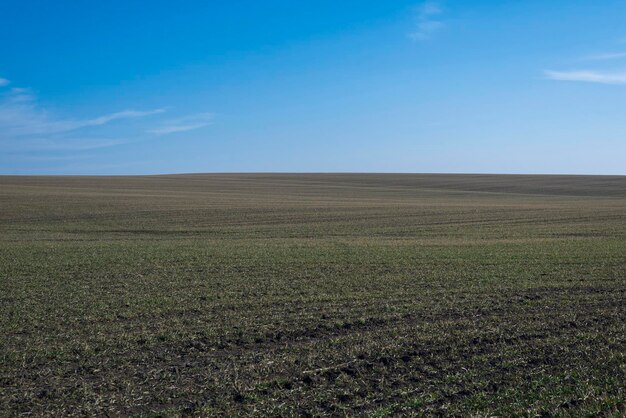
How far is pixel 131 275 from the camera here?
2081cm

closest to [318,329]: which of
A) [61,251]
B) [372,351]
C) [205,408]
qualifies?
[372,351]

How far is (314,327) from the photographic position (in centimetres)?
1296

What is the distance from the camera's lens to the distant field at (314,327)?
867 centimetres

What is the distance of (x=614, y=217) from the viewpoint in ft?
151

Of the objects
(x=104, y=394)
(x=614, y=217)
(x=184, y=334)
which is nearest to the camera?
(x=104, y=394)

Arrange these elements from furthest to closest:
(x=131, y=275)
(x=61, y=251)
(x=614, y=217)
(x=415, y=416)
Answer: (x=614, y=217) → (x=61, y=251) → (x=131, y=275) → (x=415, y=416)

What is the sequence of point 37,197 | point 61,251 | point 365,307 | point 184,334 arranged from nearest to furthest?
point 184,334, point 365,307, point 61,251, point 37,197

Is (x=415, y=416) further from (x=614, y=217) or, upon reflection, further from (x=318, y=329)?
(x=614, y=217)

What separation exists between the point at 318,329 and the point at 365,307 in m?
2.55

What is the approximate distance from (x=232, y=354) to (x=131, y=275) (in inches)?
435

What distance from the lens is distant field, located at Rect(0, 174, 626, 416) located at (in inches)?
341

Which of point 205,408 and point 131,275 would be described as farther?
point 131,275

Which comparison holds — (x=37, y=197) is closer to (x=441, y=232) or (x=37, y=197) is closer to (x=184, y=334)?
(x=441, y=232)

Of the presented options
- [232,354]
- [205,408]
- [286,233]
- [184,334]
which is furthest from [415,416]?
[286,233]
